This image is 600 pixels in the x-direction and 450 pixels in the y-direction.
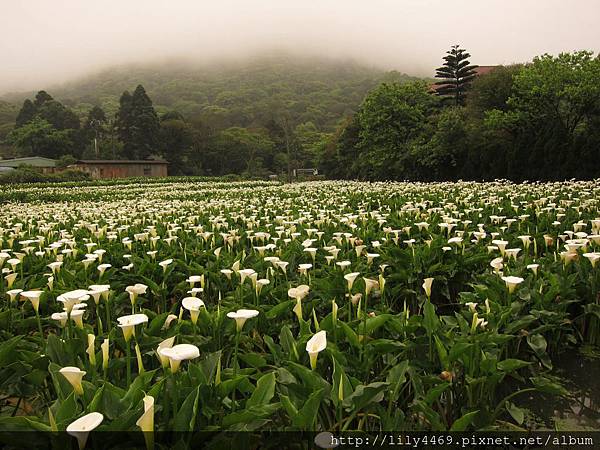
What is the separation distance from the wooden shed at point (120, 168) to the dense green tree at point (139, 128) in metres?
9.00

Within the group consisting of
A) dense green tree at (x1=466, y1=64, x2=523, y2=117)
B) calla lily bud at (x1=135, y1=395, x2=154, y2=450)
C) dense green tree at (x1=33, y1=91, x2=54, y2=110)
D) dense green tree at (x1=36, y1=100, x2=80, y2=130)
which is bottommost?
calla lily bud at (x1=135, y1=395, x2=154, y2=450)

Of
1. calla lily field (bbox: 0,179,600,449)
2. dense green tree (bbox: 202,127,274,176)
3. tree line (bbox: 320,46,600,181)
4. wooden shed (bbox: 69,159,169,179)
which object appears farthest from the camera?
dense green tree (bbox: 202,127,274,176)

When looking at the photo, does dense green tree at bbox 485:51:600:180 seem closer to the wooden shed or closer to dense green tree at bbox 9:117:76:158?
the wooden shed

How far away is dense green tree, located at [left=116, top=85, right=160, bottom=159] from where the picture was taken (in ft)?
222

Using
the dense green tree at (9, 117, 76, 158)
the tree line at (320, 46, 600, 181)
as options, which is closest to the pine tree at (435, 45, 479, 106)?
the tree line at (320, 46, 600, 181)

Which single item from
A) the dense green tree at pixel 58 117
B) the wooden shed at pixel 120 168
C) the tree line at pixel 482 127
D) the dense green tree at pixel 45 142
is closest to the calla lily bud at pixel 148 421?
the tree line at pixel 482 127

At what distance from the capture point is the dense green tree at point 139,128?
67.8 metres

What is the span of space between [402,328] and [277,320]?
1.06m

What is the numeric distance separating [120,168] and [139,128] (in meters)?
12.8

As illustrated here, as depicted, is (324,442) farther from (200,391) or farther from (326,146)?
(326,146)

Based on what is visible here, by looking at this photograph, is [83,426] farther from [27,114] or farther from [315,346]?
[27,114]

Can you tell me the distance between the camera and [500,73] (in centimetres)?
3186

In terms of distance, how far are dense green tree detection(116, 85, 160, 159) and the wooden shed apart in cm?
900

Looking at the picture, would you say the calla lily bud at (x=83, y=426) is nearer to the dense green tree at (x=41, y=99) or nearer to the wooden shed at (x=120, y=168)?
the wooden shed at (x=120, y=168)
